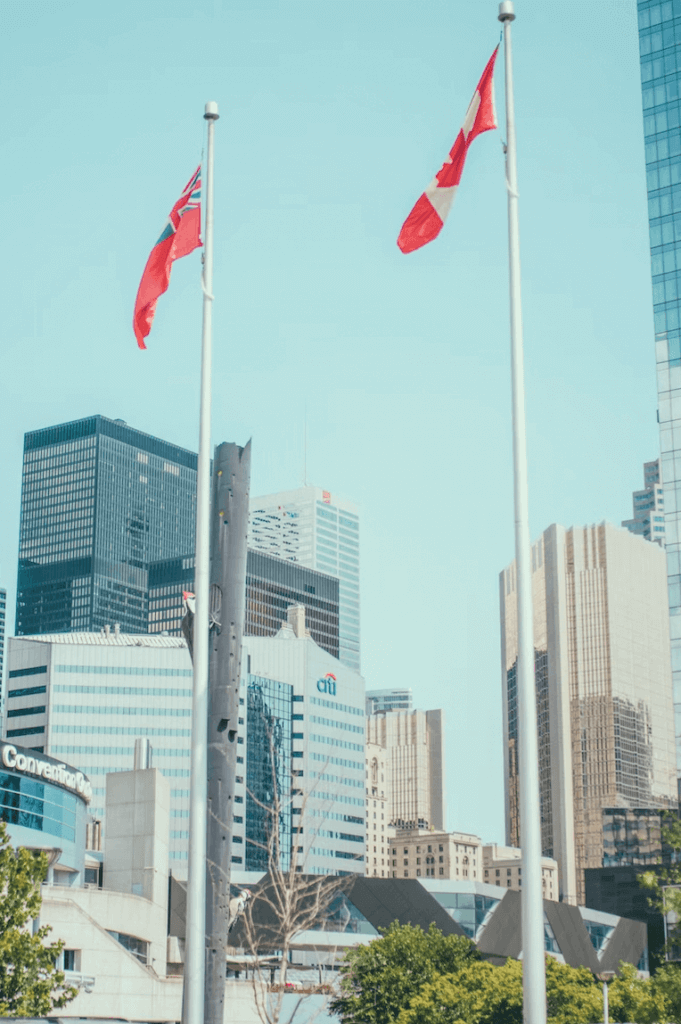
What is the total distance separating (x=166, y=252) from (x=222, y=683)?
1584 centimetres

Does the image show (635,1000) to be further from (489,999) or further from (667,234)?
(667,234)

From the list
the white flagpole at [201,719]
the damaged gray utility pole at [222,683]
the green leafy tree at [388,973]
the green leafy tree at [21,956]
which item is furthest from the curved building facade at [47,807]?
the white flagpole at [201,719]

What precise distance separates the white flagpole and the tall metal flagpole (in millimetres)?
6963

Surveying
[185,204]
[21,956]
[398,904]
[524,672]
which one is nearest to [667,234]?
[398,904]

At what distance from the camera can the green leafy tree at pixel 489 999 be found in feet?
268

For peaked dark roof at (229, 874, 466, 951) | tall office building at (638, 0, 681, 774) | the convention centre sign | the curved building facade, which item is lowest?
peaked dark roof at (229, 874, 466, 951)

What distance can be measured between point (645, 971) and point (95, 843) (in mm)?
62487

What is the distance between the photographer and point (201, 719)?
32062 mm

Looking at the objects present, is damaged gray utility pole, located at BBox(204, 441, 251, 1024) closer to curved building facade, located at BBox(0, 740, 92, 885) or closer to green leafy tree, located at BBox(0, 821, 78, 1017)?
green leafy tree, located at BBox(0, 821, 78, 1017)

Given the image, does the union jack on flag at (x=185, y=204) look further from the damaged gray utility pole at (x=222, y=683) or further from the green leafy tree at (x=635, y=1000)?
the green leafy tree at (x=635, y=1000)

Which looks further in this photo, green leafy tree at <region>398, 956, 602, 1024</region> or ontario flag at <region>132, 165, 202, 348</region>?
green leafy tree at <region>398, 956, 602, 1024</region>

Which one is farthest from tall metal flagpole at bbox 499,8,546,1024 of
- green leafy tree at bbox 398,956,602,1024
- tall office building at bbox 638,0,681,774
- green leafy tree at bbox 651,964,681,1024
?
tall office building at bbox 638,0,681,774

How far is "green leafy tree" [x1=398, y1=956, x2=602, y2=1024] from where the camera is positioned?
268ft

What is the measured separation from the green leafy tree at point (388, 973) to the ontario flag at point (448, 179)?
58.9 m
